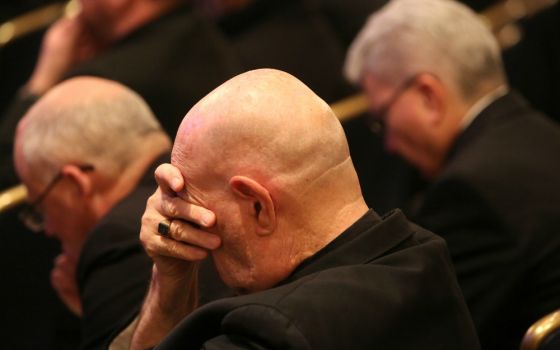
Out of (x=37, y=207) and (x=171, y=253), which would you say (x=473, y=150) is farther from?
(x=171, y=253)

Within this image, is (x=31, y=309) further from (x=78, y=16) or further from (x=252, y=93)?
(x=252, y=93)

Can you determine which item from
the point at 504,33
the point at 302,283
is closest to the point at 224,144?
the point at 302,283

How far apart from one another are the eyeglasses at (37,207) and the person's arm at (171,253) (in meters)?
0.61

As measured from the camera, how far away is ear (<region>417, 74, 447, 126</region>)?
10.4 ft

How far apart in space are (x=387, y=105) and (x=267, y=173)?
1.54m

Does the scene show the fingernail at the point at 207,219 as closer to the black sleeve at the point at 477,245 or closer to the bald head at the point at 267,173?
the bald head at the point at 267,173

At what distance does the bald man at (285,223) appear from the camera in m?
1.73

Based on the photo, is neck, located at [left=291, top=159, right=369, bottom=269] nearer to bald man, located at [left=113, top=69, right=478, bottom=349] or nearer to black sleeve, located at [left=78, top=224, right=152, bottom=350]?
bald man, located at [left=113, top=69, right=478, bottom=349]

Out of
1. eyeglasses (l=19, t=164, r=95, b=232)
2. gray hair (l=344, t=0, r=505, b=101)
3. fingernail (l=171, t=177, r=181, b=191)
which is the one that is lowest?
gray hair (l=344, t=0, r=505, b=101)

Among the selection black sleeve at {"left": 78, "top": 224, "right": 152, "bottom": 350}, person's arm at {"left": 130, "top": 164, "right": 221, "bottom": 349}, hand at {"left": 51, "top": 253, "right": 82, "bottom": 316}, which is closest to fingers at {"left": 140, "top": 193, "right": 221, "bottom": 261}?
person's arm at {"left": 130, "top": 164, "right": 221, "bottom": 349}

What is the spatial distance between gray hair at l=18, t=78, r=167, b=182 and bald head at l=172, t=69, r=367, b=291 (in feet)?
2.62

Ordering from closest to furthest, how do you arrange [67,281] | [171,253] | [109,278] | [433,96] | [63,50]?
1. [171,253]
2. [109,278]
3. [67,281]
4. [433,96]
5. [63,50]

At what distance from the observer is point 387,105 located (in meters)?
3.28

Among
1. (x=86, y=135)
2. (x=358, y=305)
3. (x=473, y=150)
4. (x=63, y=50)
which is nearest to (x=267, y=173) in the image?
(x=358, y=305)
